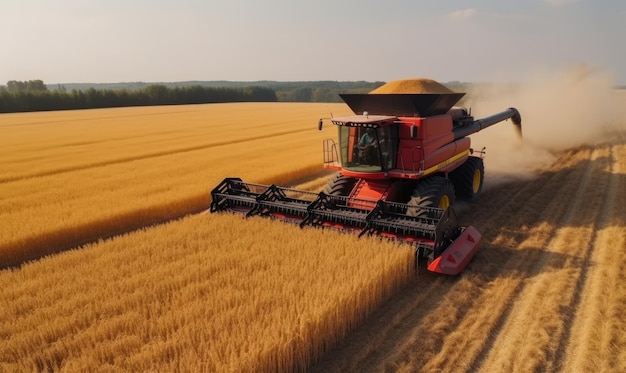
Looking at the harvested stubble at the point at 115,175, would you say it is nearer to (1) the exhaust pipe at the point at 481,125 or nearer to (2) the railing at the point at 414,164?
(2) the railing at the point at 414,164

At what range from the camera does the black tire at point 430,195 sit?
266 inches

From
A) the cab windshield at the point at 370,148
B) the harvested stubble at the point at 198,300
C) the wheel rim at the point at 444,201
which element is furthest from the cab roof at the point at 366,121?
the harvested stubble at the point at 198,300

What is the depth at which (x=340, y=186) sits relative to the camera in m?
7.93

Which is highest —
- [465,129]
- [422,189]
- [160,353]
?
[465,129]

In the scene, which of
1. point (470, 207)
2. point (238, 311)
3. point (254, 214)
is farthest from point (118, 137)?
point (238, 311)

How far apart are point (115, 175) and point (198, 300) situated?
30.8 ft

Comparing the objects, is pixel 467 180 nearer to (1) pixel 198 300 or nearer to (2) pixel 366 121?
(2) pixel 366 121

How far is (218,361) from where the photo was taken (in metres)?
3.28

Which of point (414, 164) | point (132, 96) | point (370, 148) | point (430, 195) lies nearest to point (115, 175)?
point (370, 148)

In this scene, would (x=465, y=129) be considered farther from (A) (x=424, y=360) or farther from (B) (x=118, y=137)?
(B) (x=118, y=137)

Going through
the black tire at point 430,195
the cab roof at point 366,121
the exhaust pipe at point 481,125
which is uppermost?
the cab roof at point 366,121

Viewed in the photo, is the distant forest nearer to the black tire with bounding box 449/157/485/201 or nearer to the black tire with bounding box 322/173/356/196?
the black tire with bounding box 449/157/485/201

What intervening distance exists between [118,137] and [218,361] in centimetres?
2214

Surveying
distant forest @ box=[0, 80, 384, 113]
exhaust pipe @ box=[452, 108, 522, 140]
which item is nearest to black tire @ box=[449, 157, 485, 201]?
exhaust pipe @ box=[452, 108, 522, 140]
